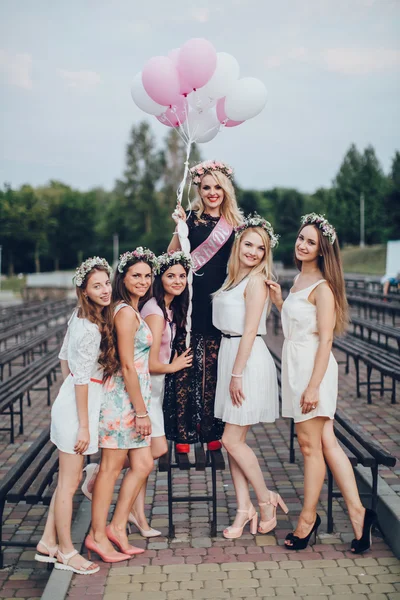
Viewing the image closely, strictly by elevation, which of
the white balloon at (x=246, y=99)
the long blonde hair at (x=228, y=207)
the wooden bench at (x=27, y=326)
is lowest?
the wooden bench at (x=27, y=326)

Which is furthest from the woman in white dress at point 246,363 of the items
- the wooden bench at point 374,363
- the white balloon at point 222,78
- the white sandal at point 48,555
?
the wooden bench at point 374,363

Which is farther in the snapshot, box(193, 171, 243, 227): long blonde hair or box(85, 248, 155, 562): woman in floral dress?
box(193, 171, 243, 227): long blonde hair

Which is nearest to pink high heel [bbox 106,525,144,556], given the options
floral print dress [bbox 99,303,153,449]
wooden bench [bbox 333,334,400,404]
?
floral print dress [bbox 99,303,153,449]

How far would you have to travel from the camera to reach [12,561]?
4.10 meters

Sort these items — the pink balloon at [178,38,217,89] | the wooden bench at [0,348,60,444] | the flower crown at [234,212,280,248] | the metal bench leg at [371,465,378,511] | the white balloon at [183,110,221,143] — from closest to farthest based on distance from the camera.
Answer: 1. the metal bench leg at [371,465,378,511]
2. the flower crown at [234,212,280,248]
3. the pink balloon at [178,38,217,89]
4. the white balloon at [183,110,221,143]
5. the wooden bench at [0,348,60,444]

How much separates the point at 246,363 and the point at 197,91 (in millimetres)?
2410

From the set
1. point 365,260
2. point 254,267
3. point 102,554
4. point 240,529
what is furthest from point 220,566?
point 365,260

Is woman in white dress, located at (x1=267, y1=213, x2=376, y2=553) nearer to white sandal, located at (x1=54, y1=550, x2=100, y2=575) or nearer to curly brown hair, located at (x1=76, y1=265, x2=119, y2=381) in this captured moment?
curly brown hair, located at (x1=76, y1=265, x2=119, y2=381)

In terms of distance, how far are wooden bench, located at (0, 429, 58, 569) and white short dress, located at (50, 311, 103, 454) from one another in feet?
1.16

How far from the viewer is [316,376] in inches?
151

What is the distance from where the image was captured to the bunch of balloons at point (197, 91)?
4.84m

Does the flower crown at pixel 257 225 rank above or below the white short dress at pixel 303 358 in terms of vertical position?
above

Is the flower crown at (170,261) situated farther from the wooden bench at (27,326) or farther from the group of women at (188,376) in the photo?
the wooden bench at (27,326)

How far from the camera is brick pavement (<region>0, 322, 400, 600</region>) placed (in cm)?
347
